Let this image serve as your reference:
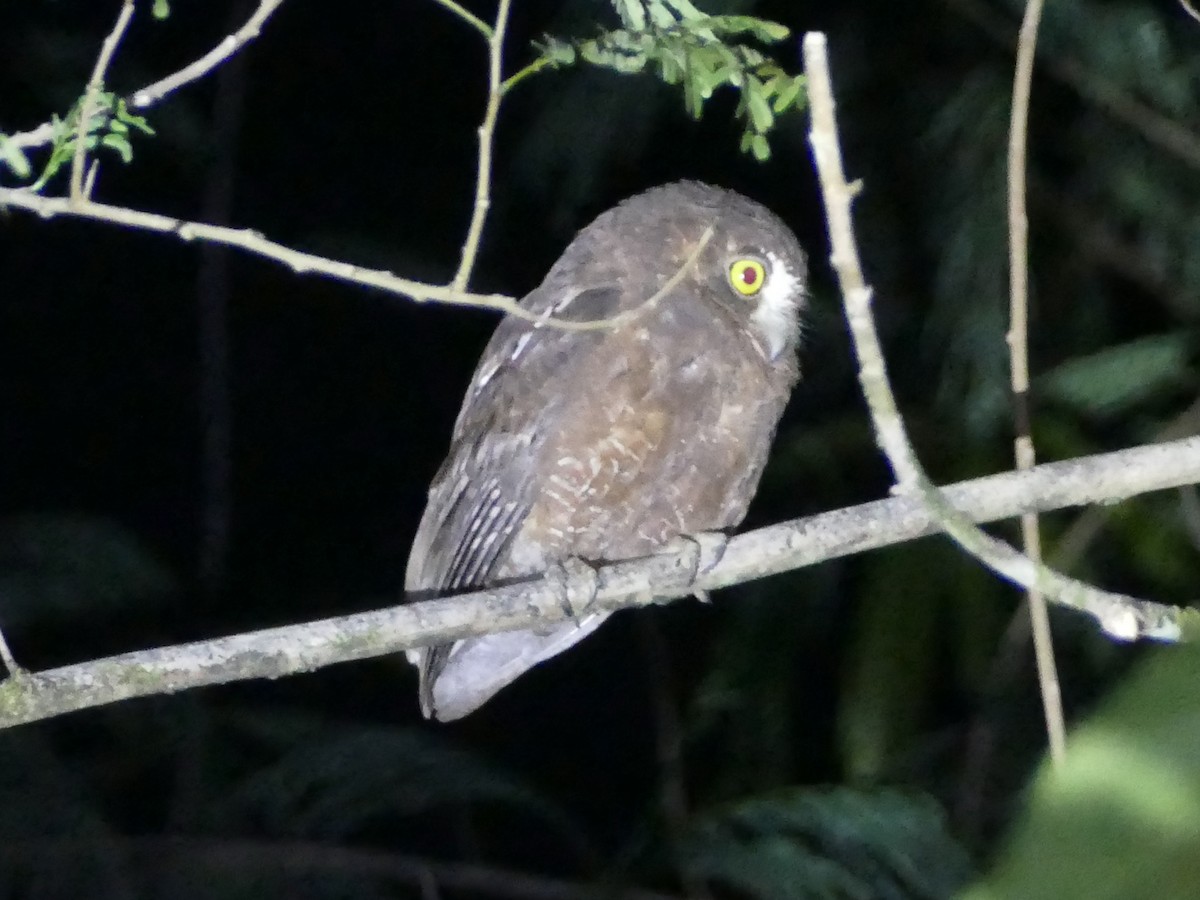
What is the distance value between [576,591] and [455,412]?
3809mm

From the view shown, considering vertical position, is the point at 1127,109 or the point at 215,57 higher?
the point at 1127,109

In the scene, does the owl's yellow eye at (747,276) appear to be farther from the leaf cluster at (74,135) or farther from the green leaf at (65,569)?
the green leaf at (65,569)

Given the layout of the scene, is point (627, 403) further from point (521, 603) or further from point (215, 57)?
point (215, 57)

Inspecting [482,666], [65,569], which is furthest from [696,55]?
[65,569]

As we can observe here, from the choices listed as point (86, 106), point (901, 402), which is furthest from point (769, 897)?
point (86, 106)

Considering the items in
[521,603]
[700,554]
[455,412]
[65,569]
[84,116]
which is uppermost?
[455,412]

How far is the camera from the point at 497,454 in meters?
2.83

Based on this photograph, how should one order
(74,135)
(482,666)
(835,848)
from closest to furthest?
(74,135)
(482,666)
(835,848)

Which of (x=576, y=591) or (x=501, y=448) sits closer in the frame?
(x=576, y=591)

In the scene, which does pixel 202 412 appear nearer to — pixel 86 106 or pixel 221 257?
pixel 221 257

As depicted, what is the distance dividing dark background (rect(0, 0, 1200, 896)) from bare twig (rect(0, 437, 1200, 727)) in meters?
1.19

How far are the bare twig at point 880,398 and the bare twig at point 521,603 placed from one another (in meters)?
0.20

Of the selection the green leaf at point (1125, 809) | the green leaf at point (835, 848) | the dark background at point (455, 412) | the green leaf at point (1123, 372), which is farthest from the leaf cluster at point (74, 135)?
the green leaf at point (1123, 372)

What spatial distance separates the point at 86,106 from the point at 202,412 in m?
4.26
